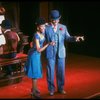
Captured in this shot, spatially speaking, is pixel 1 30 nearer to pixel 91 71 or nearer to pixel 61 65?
pixel 61 65

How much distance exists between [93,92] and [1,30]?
2.54 m

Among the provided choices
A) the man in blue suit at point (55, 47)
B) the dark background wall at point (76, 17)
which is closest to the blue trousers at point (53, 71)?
the man in blue suit at point (55, 47)

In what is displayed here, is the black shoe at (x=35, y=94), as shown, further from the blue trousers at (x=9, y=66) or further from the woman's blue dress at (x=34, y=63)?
the blue trousers at (x=9, y=66)

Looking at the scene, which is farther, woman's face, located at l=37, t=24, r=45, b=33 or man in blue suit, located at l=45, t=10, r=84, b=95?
man in blue suit, located at l=45, t=10, r=84, b=95

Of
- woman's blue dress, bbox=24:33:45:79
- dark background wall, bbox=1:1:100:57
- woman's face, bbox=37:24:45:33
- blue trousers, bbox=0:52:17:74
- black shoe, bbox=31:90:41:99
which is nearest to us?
woman's face, bbox=37:24:45:33

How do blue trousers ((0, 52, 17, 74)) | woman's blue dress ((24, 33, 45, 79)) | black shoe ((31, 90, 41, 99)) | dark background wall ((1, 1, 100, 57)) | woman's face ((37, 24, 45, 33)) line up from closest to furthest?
1. woman's face ((37, 24, 45, 33))
2. woman's blue dress ((24, 33, 45, 79))
3. black shoe ((31, 90, 41, 99))
4. blue trousers ((0, 52, 17, 74))
5. dark background wall ((1, 1, 100, 57))

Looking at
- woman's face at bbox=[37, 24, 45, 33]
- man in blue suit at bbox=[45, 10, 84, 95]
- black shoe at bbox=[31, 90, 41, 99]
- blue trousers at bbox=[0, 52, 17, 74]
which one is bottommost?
black shoe at bbox=[31, 90, 41, 99]

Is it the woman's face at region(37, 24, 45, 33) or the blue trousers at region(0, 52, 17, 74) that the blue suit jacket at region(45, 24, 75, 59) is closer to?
the woman's face at region(37, 24, 45, 33)

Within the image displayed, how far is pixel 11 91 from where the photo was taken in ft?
28.0

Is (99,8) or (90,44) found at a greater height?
(99,8)

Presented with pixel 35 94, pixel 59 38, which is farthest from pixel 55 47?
pixel 35 94

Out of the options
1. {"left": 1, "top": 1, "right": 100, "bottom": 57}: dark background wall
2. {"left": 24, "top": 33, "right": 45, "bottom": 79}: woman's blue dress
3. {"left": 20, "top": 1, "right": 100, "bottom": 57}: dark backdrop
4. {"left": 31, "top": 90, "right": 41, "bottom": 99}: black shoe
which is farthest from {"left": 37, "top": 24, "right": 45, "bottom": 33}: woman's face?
{"left": 20, "top": 1, "right": 100, "bottom": 57}: dark backdrop

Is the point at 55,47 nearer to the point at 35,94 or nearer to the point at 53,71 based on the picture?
the point at 53,71

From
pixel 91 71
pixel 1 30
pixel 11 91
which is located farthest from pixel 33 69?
pixel 91 71
